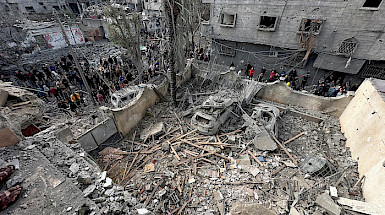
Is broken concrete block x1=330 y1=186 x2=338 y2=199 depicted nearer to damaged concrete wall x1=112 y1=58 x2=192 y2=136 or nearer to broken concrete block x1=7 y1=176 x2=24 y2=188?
broken concrete block x1=7 y1=176 x2=24 y2=188

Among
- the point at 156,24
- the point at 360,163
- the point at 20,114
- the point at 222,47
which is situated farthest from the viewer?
the point at 156,24

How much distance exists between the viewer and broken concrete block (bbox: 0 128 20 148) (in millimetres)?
4180

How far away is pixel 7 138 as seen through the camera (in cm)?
429

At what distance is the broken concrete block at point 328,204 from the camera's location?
5730 millimetres

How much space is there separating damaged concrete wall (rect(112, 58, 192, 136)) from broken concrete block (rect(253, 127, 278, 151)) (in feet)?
23.8

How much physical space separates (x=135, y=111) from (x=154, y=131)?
1795mm

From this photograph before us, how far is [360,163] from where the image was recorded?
7.43m

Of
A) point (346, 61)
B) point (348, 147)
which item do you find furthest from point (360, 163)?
point (346, 61)

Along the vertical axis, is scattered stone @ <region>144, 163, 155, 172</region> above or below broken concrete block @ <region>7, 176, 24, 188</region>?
below

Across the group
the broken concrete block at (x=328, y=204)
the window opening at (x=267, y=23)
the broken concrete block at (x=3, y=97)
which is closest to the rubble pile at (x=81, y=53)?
the broken concrete block at (x=3, y=97)

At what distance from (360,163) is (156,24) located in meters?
34.4

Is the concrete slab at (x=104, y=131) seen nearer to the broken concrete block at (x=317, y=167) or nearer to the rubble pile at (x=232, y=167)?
the rubble pile at (x=232, y=167)

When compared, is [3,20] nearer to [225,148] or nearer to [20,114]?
[20,114]

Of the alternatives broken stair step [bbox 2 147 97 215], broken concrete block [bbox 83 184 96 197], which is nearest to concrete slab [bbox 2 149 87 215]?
broken stair step [bbox 2 147 97 215]
